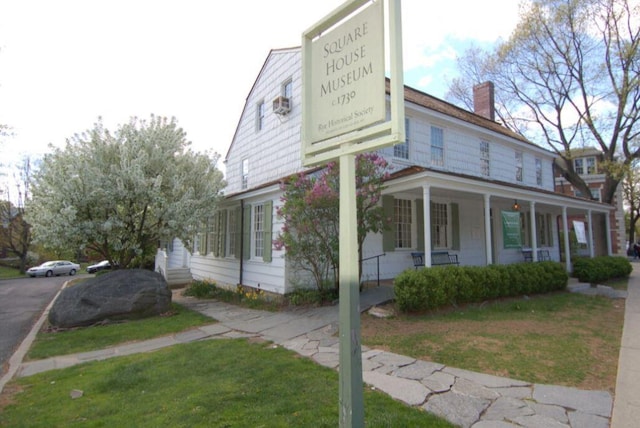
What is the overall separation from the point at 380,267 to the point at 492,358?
5880mm

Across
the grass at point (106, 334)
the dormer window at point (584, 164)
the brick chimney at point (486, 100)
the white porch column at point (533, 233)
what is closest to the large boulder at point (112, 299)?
the grass at point (106, 334)

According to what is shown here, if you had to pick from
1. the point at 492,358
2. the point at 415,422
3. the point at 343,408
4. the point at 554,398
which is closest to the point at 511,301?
the point at 492,358

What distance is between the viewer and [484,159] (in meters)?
14.8

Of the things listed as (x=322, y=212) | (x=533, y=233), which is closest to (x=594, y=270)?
(x=533, y=233)

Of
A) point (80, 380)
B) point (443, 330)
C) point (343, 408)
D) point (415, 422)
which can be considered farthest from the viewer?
point (443, 330)

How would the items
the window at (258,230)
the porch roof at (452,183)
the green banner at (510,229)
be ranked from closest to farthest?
the porch roof at (452,183) → the window at (258,230) → the green banner at (510,229)

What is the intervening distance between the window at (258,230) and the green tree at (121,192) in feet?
4.71

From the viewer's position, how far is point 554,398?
151 inches

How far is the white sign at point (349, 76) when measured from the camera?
236 centimetres

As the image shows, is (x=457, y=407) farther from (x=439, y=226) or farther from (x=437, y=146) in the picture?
(x=437, y=146)

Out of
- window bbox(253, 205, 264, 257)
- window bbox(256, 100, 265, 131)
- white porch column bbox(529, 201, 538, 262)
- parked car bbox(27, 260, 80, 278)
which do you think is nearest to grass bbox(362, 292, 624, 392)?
white porch column bbox(529, 201, 538, 262)

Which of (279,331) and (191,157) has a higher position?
(191,157)

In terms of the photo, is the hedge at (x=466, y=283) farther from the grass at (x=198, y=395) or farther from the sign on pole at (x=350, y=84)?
the sign on pole at (x=350, y=84)

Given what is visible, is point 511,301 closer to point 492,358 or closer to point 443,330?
point 443,330
